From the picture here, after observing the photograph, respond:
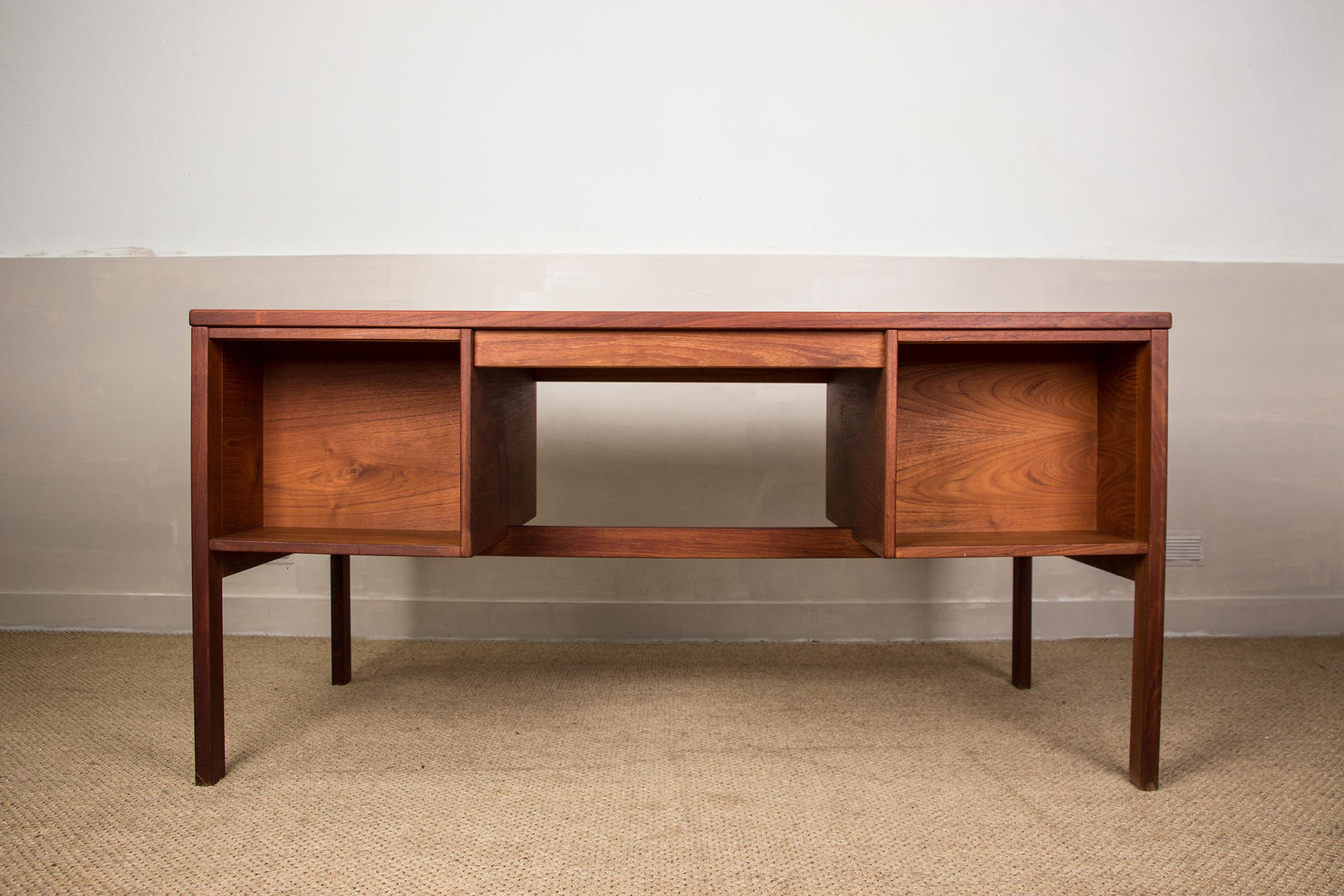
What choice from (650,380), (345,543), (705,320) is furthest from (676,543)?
(345,543)

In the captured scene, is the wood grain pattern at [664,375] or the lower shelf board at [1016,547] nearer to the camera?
the lower shelf board at [1016,547]

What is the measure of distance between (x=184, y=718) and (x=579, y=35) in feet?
6.92

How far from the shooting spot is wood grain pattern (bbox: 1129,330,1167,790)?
133 centimetres

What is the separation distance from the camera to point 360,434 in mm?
1528

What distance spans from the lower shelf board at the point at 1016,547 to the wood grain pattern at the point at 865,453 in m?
0.06

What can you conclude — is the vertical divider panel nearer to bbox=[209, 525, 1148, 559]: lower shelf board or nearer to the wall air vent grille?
bbox=[209, 525, 1148, 559]: lower shelf board

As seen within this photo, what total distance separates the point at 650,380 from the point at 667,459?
1.82 feet

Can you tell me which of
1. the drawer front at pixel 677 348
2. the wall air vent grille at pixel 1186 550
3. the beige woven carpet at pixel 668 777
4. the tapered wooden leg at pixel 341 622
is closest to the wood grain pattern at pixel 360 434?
the drawer front at pixel 677 348

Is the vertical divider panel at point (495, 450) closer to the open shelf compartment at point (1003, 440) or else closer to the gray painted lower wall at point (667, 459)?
the gray painted lower wall at point (667, 459)

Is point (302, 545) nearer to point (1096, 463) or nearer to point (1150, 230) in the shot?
point (1096, 463)

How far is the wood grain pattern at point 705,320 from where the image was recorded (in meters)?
1.31

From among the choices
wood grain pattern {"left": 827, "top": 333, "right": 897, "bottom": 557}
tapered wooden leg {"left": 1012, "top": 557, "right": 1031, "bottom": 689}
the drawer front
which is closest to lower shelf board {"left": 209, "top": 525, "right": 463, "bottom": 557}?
the drawer front

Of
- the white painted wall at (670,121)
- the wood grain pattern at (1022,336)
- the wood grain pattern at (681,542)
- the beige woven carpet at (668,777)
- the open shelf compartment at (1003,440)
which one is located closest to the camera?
the beige woven carpet at (668,777)

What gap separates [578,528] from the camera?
163 cm
